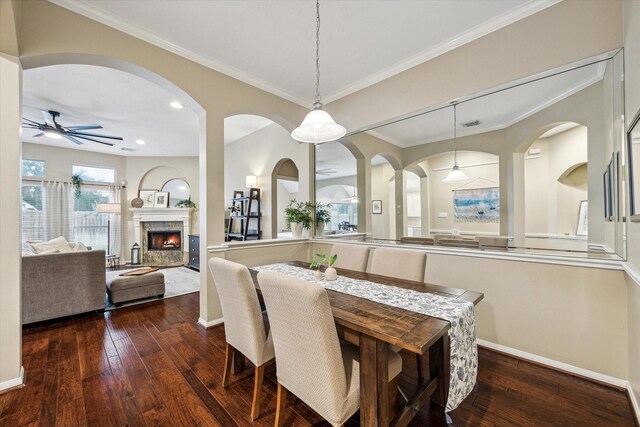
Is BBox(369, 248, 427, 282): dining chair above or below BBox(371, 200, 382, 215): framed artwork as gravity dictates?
below

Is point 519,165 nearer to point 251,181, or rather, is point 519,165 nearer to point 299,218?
point 299,218

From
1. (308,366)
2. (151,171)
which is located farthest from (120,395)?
(151,171)

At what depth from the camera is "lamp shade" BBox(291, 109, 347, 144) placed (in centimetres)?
193

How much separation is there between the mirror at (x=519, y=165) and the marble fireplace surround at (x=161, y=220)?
5641 millimetres

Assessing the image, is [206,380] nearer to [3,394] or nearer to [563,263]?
[3,394]

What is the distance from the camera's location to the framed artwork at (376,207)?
3.73m

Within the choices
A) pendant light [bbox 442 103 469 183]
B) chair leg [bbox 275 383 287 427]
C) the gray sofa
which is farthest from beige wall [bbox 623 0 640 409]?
the gray sofa

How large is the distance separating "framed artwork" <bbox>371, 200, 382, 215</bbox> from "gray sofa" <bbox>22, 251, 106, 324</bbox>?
12.2 feet

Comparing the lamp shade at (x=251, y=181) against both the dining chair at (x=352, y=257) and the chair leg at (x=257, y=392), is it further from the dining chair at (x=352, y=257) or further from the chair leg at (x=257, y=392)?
the chair leg at (x=257, y=392)

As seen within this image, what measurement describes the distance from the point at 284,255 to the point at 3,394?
8.75 ft

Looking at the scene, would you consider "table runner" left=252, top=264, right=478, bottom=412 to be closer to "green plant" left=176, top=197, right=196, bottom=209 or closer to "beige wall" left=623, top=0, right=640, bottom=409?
"beige wall" left=623, top=0, right=640, bottom=409

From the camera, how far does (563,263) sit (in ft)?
6.57

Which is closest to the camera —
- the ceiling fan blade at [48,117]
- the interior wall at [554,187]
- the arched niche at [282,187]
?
the interior wall at [554,187]

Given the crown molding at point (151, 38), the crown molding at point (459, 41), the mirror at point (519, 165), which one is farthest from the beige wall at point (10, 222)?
the mirror at point (519, 165)
